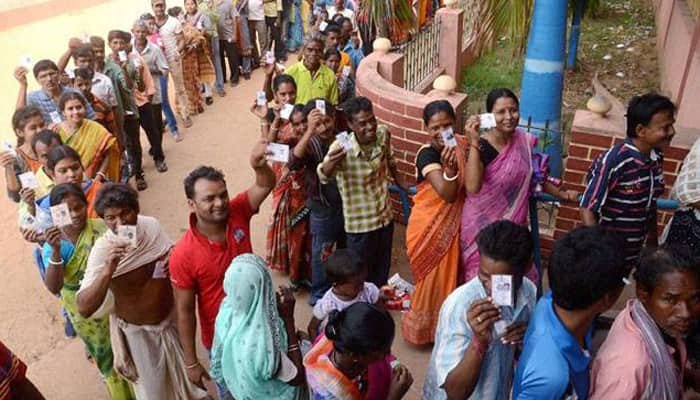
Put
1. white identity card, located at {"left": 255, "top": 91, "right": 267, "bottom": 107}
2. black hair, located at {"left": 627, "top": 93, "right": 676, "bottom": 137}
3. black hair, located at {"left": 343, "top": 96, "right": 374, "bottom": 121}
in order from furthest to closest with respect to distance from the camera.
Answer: white identity card, located at {"left": 255, "top": 91, "right": 267, "bottom": 107}
black hair, located at {"left": 343, "top": 96, "right": 374, "bottom": 121}
black hair, located at {"left": 627, "top": 93, "right": 676, "bottom": 137}

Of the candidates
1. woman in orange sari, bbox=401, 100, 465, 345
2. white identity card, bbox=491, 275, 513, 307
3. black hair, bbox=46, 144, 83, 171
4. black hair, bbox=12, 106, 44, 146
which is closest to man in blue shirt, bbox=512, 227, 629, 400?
white identity card, bbox=491, 275, 513, 307

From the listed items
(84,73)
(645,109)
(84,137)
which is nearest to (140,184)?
(84,73)

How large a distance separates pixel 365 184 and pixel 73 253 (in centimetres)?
171

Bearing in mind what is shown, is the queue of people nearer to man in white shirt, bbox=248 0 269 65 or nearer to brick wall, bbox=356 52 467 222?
brick wall, bbox=356 52 467 222

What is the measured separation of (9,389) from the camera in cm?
245

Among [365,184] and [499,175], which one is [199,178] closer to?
[365,184]

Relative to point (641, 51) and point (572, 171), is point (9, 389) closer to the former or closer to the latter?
point (572, 171)

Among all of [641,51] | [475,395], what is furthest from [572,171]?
[641,51]

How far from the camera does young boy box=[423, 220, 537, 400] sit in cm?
210

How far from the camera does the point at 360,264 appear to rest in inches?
119

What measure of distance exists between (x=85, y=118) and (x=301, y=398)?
3.49 metres

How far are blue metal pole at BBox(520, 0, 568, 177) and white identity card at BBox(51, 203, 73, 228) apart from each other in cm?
345

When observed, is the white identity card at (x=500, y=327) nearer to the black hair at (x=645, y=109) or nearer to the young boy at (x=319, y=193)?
the black hair at (x=645, y=109)

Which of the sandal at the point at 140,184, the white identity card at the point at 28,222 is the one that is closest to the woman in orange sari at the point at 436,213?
the white identity card at the point at 28,222
